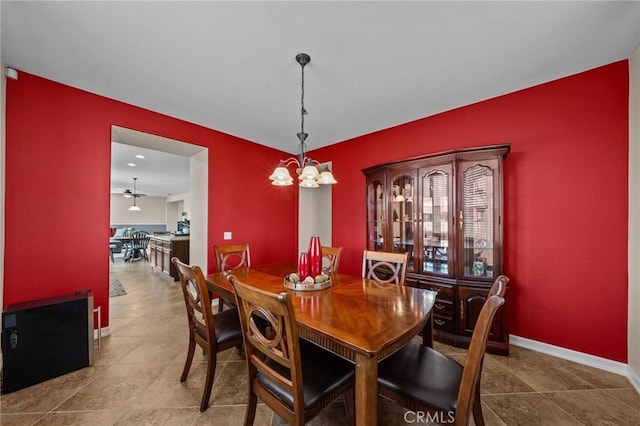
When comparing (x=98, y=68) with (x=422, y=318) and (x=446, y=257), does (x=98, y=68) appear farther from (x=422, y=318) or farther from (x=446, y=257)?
(x=446, y=257)

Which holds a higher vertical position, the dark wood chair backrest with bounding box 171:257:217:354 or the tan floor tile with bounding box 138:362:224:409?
the dark wood chair backrest with bounding box 171:257:217:354

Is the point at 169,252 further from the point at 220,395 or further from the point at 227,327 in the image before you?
the point at 220,395

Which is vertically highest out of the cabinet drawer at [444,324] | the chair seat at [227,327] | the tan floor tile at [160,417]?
the chair seat at [227,327]

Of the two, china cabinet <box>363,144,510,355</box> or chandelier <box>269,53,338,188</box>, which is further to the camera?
china cabinet <box>363,144,510,355</box>

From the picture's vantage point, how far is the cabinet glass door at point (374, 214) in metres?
3.16

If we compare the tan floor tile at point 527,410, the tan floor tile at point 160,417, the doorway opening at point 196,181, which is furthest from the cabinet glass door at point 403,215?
the doorway opening at point 196,181

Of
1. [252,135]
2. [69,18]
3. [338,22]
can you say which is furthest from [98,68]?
[338,22]

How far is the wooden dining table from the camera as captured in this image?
1.01 meters

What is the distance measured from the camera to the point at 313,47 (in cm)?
185

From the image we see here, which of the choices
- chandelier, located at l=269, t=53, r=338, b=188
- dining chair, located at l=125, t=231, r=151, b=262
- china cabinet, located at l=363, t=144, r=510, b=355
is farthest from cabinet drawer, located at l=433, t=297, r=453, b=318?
dining chair, located at l=125, t=231, r=151, b=262

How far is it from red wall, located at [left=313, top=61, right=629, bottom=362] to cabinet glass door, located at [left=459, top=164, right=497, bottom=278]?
30cm

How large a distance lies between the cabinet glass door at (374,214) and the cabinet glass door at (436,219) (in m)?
0.58

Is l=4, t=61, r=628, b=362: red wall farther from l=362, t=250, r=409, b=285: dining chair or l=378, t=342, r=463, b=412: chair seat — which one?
l=378, t=342, r=463, b=412: chair seat

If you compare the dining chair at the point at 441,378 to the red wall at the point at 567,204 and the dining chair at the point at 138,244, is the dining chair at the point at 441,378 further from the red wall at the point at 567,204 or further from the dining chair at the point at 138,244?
the dining chair at the point at 138,244
